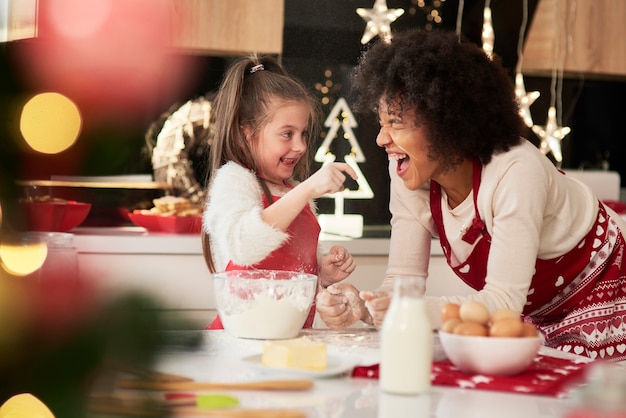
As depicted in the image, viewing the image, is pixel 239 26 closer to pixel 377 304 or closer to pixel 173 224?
pixel 173 224

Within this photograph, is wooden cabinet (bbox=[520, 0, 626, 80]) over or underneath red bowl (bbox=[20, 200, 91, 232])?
over

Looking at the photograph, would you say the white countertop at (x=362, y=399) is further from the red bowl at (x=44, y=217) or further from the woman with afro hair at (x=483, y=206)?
the red bowl at (x=44, y=217)

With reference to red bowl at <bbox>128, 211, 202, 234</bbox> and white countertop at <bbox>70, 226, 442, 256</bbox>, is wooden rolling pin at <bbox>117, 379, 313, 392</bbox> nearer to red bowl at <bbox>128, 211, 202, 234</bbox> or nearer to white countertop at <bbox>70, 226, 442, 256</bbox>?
white countertop at <bbox>70, 226, 442, 256</bbox>

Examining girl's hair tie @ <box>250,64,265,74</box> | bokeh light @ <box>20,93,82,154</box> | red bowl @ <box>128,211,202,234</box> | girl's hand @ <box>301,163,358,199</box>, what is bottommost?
red bowl @ <box>128,211,202,234</box>

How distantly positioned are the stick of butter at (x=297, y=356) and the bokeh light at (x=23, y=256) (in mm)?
792

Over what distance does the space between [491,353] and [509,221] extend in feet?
1.40

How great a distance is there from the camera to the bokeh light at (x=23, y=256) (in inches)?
12.9

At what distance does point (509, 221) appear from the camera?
4.86 ft

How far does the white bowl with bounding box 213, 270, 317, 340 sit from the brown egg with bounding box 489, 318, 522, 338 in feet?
1.21

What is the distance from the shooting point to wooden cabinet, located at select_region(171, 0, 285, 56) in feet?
9.80

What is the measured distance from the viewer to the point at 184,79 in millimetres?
323

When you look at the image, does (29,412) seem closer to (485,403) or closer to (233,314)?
(485,403)

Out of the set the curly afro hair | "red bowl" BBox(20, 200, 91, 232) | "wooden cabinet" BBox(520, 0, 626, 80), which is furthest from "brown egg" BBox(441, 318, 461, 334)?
"wooden cabinet" BBox(520, 0, 626, 80)

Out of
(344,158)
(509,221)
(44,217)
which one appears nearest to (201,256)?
(344,158)
